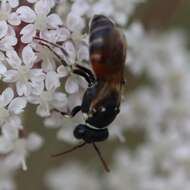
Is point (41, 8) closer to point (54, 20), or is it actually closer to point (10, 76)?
point (54, 20)

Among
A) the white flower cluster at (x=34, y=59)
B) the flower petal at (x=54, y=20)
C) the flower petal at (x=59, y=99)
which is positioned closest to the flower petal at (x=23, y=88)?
the white flower cluster at (x=34, y=59)

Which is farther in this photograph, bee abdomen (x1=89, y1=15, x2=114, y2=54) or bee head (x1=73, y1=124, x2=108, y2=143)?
bee head (x1=73, y1=124, x2=108, y2=143)

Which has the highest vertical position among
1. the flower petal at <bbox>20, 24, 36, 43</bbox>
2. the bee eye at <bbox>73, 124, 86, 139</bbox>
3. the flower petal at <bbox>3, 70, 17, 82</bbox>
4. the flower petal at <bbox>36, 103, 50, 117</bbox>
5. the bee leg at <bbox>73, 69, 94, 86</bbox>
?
the flower petal at <bbox>20, 24, 36, 43</bbox>

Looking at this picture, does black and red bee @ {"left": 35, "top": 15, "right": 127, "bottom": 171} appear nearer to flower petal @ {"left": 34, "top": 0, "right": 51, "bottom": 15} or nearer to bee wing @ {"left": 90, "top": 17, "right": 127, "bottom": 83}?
bee wing @ {"left": 90, "top": 17, "right": 127, "bottom": 83}

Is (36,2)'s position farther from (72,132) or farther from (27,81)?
(72,132)

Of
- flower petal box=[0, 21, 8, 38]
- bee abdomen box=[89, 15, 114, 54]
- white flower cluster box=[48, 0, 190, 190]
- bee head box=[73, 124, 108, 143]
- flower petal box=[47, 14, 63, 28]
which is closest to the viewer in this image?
bee abdomen box=[89, 15, 114, 54]

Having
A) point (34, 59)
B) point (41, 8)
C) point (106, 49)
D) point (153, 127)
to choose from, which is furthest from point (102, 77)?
point (153, 127)

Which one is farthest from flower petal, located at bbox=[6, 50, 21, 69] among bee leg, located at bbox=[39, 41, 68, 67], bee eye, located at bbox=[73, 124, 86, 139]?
bee eye, located at bbox=[73, 124, 86, 139]

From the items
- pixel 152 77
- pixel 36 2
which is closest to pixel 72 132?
pixel 36 2
